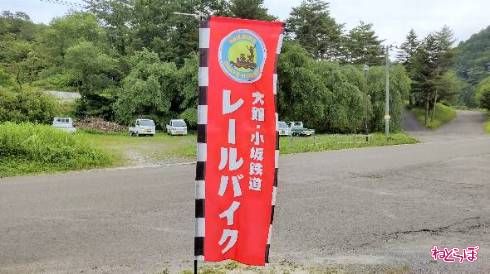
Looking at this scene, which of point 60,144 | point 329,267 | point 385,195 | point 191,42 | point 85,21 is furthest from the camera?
point 85,21

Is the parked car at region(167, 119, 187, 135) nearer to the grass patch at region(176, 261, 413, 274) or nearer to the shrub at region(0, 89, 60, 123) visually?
the shrub at region(0, 89, 60, 123)

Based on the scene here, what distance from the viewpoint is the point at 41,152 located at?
13234 mm

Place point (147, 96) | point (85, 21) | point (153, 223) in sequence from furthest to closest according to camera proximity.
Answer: point (85, 21) < point (147, 96) < point (153, 223)

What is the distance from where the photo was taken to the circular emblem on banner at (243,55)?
3066mm

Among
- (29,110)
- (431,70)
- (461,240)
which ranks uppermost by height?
(431,70)

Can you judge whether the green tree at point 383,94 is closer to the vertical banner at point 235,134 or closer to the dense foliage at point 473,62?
the vertical banner at point 235,134

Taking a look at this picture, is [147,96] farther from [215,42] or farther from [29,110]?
[215,42]

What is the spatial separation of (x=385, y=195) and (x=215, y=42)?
717 centimetres

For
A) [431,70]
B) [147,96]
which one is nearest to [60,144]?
[147,96]

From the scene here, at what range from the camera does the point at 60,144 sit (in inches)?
549

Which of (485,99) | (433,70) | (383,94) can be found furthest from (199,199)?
(485,99)

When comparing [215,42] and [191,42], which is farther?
[191,42]

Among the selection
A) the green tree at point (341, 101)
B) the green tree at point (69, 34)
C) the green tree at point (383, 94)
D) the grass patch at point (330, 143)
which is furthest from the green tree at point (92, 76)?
the green tree at point (383, 94)

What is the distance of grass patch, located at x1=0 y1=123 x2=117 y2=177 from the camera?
1279 cm
